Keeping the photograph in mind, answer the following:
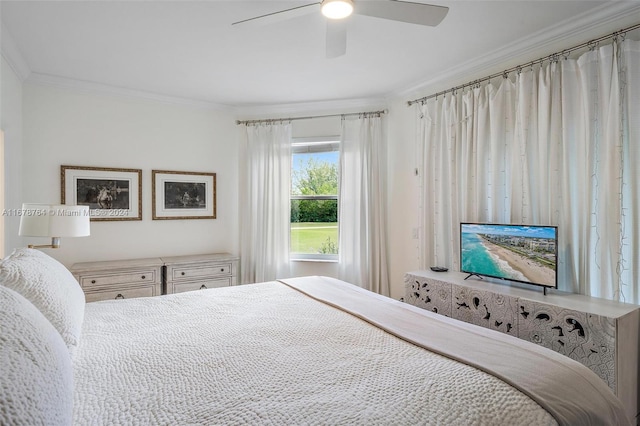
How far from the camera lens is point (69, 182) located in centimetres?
343

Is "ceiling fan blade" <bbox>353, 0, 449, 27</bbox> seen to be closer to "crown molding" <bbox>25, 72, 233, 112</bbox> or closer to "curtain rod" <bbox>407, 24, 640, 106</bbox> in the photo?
"curtain rod" <bbox>407, 24, 640, 106</bbox>

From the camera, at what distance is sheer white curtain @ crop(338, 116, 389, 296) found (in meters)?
4.01

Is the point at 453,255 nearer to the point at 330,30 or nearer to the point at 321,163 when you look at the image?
the point at 321,163

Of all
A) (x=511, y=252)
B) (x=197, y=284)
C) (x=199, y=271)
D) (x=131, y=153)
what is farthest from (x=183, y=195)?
(x=511, y=252)

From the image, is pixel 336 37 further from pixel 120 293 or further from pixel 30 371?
pixel 120 293

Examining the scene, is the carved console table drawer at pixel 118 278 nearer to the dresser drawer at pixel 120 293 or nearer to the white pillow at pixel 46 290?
the dresser drawer at pixel 120 293

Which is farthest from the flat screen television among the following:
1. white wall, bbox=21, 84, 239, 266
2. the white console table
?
white wall, bbox=21, 84, 239, 266

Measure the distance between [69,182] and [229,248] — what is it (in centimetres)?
183

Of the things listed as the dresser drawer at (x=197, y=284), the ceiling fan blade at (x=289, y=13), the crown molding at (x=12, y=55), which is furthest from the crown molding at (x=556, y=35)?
the crown molding at (x=12, y=55)

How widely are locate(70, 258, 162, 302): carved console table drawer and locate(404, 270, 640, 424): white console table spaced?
112 inches

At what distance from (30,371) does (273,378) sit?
67 centimetres

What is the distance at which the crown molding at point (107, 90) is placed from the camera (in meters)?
3.27

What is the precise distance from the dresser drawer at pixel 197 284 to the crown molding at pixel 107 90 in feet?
6.85

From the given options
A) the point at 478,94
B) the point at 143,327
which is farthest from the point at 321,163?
the point at 143,327
